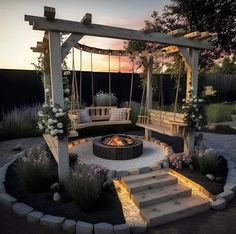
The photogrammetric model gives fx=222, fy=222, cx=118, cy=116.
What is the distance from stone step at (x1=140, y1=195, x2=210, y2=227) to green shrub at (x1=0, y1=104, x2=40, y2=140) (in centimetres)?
539

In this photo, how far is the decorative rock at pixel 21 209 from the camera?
302cm

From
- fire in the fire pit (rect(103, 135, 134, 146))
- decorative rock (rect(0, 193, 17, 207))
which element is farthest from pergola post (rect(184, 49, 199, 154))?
decorative rock (rect(0, 193, 17, 207))

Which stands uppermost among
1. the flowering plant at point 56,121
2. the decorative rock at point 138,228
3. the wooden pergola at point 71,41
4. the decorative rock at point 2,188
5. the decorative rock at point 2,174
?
the wooden pergola at point 71,41

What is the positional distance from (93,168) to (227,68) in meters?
28.3

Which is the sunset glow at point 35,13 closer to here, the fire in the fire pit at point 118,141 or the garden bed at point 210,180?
the fire in the fire pit at point 118,141

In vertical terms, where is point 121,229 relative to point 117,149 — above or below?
below

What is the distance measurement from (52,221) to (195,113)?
131 inches

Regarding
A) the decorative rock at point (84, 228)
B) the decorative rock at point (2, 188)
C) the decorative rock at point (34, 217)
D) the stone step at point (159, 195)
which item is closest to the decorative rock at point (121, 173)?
the stone step at point (159, 195)

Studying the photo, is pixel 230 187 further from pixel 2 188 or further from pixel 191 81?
pixel 2 188

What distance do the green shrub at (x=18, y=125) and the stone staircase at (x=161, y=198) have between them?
4845 mm

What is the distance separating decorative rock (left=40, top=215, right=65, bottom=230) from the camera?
9.21ft

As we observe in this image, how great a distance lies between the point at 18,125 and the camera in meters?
7.48

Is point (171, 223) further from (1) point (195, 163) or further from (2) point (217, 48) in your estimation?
(2) point (217, 48)

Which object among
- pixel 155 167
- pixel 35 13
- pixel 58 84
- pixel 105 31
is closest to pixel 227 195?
pixel 155 167
